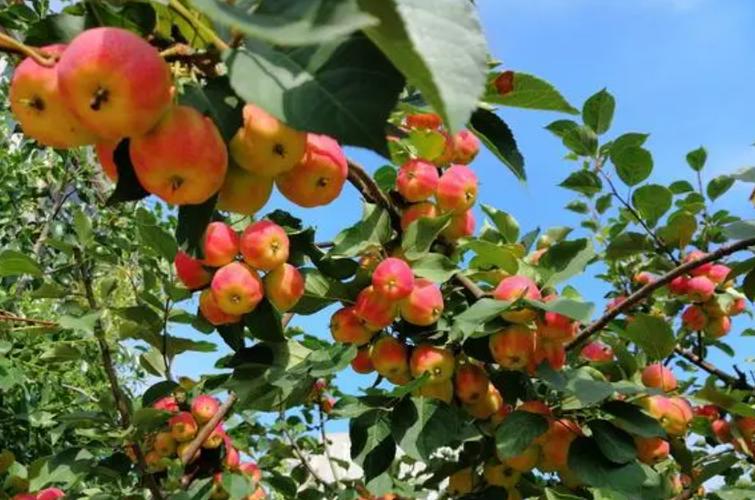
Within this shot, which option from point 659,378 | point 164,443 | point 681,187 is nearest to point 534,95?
point 659,378

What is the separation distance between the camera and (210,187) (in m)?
0.74

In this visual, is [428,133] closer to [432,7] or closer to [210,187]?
[210,187]

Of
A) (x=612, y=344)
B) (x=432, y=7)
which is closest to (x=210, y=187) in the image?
(x=432, y=7)

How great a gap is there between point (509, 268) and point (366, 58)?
43.5 inches

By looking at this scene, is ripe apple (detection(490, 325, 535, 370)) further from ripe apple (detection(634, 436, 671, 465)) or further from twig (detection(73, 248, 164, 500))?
twig (detection(73, 248, 164, 500))

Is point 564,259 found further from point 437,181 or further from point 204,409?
point 204,409

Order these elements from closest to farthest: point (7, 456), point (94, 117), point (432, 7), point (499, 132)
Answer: point (432, 7)
point (94, 117)
point (499, 132)
point (7, 456)

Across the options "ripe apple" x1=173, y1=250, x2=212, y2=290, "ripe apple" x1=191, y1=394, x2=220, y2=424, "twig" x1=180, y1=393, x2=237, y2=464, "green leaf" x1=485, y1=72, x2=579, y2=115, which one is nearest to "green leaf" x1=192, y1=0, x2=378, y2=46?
"green leaf" x1=485, y1=72, x2=579, y2=115

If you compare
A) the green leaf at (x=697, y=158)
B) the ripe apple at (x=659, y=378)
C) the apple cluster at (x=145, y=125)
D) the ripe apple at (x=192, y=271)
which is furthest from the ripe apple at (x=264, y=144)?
the green leaf at (x=697, y=158)

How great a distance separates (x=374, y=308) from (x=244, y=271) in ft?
0.89

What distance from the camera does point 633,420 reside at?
5.21 ft

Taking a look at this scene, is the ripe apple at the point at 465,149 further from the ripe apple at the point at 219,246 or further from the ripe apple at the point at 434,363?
the ripe apple at the point at 219,246

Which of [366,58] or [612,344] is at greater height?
[366,58]

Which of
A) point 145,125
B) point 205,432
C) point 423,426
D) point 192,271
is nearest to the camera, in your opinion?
point 145,125
